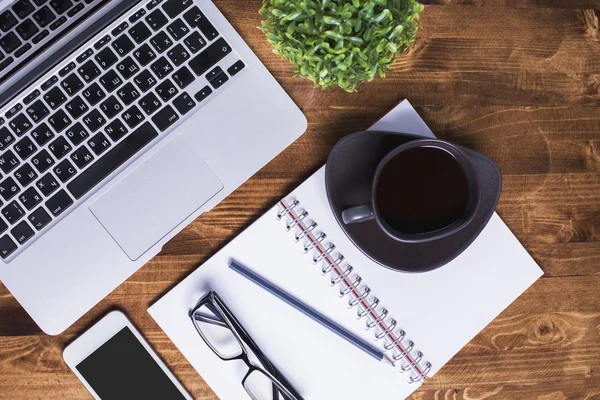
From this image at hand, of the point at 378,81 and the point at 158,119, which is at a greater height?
the point at 158,119

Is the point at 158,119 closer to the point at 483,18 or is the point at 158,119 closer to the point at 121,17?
the point at 121,17

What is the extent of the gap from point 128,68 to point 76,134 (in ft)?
0.32

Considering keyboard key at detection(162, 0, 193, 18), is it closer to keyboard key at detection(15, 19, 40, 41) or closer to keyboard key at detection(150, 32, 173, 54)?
keyboard key at detection(150, 32, 173, 54)

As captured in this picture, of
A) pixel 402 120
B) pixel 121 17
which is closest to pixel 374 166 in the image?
pixel 402 120

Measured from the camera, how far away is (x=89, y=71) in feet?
2.19

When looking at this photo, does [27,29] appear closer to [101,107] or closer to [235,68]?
[101,107]

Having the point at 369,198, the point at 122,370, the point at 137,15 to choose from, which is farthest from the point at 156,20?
the point at 122,370

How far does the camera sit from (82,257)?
684 mm

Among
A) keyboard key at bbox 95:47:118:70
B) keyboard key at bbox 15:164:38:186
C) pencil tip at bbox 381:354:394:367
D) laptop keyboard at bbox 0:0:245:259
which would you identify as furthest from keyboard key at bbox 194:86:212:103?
pencil tip at bbox 381:354:394:367

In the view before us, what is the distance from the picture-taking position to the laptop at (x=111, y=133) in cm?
66

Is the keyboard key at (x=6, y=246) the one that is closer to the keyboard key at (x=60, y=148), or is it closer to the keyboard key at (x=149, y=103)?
the keyboard key at (x=60, y=148)

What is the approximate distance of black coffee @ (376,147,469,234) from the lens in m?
0.66

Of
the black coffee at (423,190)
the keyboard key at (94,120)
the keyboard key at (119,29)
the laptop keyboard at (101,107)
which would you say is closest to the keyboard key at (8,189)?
the laptop keyboard at (101,107)

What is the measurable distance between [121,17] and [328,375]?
1.69 feet
